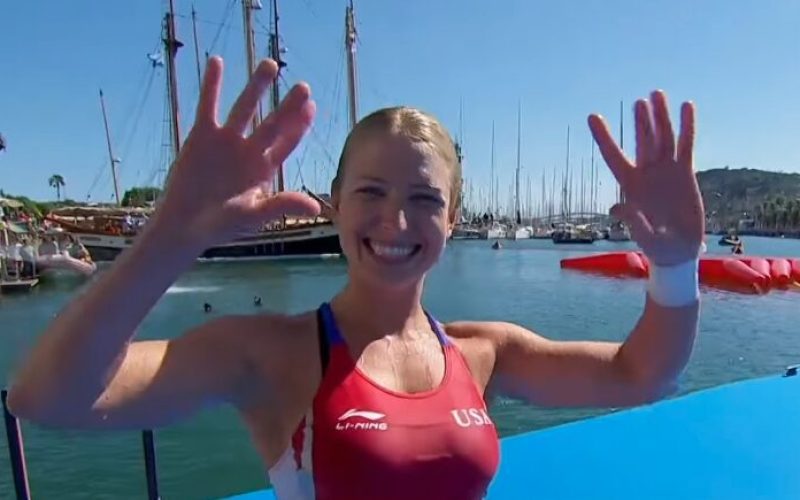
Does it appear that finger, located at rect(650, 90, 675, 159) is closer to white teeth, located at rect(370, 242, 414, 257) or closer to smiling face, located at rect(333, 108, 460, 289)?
smiling face, located at rect(333, 108, 460, 289)

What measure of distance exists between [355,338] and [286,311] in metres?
18.4

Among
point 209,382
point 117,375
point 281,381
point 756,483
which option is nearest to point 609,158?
point 281,381

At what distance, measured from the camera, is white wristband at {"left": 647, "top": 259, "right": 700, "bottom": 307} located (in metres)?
1.40

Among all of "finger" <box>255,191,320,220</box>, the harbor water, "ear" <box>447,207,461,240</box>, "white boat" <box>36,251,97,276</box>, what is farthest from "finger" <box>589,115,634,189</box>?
"white boat" <box>36,251,97,276</box>

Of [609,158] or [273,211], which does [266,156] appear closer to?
[273,211]

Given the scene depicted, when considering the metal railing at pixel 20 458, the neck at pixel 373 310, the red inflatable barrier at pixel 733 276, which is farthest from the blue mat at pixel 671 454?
the red inflatable barrier at pixel 733 276

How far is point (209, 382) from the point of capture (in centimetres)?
119

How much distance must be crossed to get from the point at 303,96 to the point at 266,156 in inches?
4.6

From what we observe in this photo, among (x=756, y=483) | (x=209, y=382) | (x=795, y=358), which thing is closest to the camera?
(x=209, y=382)

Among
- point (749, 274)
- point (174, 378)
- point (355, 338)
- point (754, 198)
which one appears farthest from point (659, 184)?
point (754, 198)

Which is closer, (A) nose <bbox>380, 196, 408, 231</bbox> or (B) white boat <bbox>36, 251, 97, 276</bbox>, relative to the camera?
(A) nose <bbox>380, 196, 408, 231</bbox>

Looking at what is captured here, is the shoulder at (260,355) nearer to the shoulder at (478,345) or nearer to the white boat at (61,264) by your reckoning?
the shoulder at (478,345)

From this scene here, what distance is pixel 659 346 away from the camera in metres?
1.48

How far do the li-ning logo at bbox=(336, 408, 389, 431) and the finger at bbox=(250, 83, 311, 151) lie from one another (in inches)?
19.8
